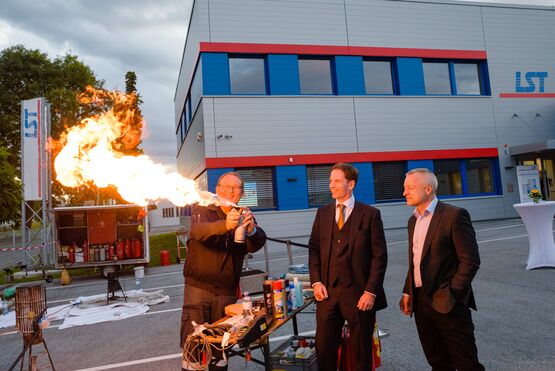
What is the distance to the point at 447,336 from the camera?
11.0 feet

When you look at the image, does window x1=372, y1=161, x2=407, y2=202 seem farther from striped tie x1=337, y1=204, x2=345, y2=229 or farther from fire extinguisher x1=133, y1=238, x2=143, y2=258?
striped tie x1=337, y1=204, x2=345, y2=229

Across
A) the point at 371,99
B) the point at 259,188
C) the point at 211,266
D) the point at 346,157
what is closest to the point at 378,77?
the point at 371,99

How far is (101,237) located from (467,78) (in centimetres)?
2119

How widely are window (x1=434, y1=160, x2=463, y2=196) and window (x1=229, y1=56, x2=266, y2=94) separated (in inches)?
419

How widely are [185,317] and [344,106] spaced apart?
17.0 meters

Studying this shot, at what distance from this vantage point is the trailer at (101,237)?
12.9 m

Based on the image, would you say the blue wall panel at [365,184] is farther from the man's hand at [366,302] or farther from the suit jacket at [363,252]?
the man's hand at [366,302]

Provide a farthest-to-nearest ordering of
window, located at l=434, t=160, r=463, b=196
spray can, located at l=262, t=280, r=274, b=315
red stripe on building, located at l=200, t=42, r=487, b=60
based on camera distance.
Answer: window, located at l=434, t=160, r=463, b=196 < red stripe on building, located at l=200, t=42, r=487, b=60 < spray can, located at l=262, t=280, r=274, b=315

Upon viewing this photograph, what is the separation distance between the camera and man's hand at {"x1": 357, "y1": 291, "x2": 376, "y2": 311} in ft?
11.3

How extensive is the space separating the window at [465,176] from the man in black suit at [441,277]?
18.1m

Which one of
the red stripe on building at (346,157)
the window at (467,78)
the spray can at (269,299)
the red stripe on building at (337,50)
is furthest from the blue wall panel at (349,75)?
the spray can at (269,299)

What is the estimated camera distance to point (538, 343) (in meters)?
4.75

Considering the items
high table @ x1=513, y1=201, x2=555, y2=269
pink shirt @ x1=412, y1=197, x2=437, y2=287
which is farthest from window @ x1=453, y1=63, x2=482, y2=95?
pink shirt @ x1=412, y1=197, x2=437, y2=287

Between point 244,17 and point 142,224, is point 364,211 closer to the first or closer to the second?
point 142,224
